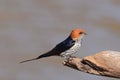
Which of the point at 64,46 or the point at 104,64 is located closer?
the point at 104,64

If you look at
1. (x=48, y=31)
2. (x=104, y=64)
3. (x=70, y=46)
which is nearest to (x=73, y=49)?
(x=70, y=46)

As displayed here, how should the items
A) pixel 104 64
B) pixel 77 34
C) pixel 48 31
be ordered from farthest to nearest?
pixel 48 31 → pixel 77 34 → pixel 104 64

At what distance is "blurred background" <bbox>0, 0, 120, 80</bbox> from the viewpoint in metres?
6.09

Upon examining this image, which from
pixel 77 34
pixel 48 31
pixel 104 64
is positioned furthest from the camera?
pixel 48 31

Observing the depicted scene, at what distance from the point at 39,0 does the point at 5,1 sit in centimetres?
41

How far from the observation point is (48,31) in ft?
22.7

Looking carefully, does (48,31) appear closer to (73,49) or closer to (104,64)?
(73,49)

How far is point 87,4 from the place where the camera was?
7.73m

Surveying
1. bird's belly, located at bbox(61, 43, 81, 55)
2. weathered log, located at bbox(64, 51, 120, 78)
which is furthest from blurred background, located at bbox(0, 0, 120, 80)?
weathered log, located at bbox(64, 51, 120, 78)

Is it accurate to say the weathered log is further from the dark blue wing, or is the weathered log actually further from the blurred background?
the blurred background

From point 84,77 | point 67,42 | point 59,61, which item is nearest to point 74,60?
point 67,42

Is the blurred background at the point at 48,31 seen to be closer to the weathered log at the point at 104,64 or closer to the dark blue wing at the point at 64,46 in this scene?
the dark blue wing at the point at 64,46

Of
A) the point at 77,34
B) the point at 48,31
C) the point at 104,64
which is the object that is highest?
the point at 77,34

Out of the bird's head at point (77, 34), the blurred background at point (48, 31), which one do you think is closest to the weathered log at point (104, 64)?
the bird's head at point (77, 34)
